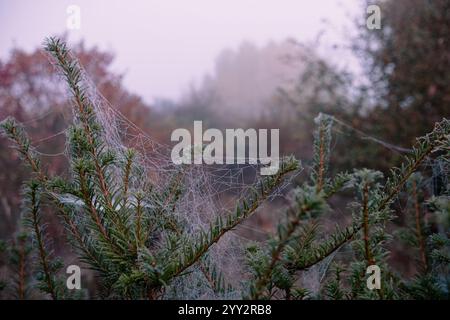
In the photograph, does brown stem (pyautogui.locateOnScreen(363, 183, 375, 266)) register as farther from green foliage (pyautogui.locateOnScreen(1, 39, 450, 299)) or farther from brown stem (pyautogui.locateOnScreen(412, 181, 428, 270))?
brown stem (pyautogui.locateOnScreen(412, 181, 428, 270))

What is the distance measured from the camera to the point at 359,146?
3822 mm

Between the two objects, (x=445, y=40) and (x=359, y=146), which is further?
(x=359, y=146)

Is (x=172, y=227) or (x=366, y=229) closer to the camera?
(x=366, y=229)

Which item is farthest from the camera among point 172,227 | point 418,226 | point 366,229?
point 418,226

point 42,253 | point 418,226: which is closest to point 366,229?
point 418,226

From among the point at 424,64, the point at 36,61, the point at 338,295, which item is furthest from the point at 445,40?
the point at 36,61

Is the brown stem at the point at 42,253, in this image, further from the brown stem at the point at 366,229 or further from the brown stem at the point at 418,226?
the brown stem at the point at 418,226

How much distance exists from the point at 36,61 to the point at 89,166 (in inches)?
145

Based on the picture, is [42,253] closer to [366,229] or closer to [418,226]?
[366,229]

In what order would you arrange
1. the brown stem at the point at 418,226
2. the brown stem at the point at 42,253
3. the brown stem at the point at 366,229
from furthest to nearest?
1. the brown stem at the point at 418,226
2. the brown stem at the point at 42,253
3. the brown stem at the point at 366,229

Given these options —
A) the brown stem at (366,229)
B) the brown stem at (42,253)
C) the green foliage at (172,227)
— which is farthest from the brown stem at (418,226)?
the brown stem at (42,253)

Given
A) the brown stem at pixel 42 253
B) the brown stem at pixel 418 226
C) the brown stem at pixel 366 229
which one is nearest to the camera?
the brown stem at pixel 366 229

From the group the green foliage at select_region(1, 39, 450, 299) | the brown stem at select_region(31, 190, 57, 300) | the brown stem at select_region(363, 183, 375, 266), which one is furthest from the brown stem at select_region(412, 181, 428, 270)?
the brown stem at select_region(31, 190, 57, 300)
